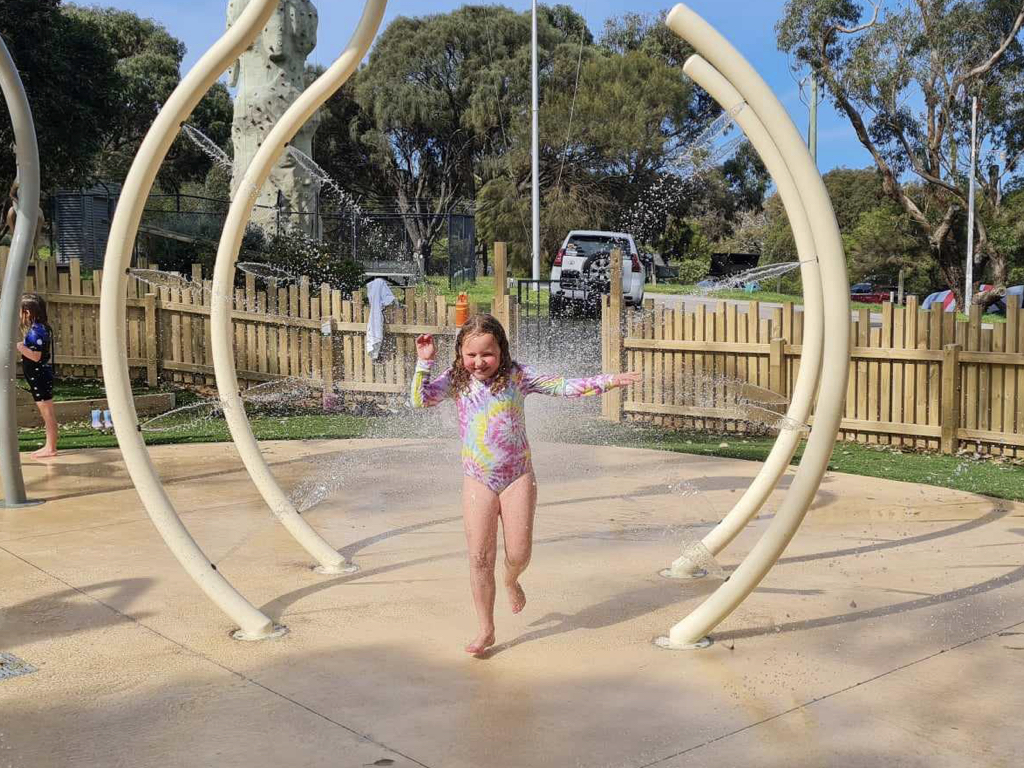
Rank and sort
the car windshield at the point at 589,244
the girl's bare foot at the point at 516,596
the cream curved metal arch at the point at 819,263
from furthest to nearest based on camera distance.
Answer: the car windshield at the point at 589,244, the girl's bare foot at the point at 516,596, the cream curved metal arch at the point at 819,263

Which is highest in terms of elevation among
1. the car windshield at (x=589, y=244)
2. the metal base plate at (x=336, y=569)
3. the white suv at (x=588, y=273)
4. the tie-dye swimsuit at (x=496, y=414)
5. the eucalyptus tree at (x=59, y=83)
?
the eucalyptus tree at (x=59, y=83)

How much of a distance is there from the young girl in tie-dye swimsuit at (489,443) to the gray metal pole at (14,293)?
4.30m

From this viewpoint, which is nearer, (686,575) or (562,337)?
(686,575)

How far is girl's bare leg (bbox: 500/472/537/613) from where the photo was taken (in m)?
4.38

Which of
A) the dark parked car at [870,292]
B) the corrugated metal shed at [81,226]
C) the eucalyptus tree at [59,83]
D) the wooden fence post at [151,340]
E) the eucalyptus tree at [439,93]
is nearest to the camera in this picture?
the wooden fence post at [151,340]

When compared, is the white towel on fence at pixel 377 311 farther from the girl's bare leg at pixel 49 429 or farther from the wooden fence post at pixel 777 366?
the wooden fence post at pixel 777 366

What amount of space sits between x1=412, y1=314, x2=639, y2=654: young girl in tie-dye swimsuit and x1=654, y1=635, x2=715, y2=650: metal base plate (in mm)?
617

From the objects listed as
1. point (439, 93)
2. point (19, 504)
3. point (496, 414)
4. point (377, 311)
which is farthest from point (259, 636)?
point (439, 93)

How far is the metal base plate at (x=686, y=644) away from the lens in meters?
4.50

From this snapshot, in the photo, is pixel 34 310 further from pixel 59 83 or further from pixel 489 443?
pixel 59 83

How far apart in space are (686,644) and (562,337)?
35.0ft

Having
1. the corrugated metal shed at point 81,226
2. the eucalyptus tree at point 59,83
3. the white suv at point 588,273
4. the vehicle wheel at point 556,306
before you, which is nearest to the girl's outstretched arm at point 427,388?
the white suv at point 588,273

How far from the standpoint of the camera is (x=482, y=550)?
172 inches

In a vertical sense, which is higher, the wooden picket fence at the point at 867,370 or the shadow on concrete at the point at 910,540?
the wooden picket fence at the point at 867,370
